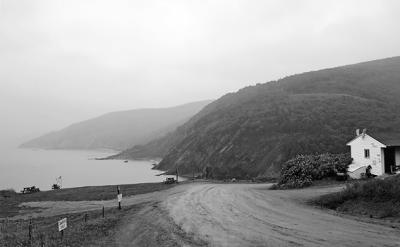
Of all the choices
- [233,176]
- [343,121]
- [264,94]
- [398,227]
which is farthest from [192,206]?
[264,94]

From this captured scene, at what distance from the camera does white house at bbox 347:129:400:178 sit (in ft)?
145

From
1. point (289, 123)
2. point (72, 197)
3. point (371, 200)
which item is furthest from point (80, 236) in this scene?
point (289, 123)

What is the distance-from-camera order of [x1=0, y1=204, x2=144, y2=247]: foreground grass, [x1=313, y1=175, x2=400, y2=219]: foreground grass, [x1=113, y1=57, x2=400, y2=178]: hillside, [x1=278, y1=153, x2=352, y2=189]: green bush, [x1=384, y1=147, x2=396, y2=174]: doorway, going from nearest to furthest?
[x1=0, y1=204, x2=144, y2=247]: foreground grass, [x1=313, y1=175, x2=400, y2=219]: foreground grass, [x1=278, y1=153, x2=352, y2=189]: green bush, [x1=384, y1=147, x2=396, y2=174]: doorway, [x1=113, y1=57, x2=400, y2=178]: hillside

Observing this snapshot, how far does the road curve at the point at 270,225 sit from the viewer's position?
693 inches

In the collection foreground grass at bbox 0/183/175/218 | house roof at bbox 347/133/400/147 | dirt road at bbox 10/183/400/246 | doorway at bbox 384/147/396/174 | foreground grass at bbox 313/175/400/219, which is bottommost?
foreground grass at bbox 0/183/175/218

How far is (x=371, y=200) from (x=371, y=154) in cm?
2225

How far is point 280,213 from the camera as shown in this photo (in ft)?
82.0

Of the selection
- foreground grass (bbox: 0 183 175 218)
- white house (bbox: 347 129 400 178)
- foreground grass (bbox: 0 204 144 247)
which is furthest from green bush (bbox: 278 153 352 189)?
foreground grass (bbox: 0 204 144 247)

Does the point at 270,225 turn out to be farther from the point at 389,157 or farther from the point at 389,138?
the point at 389,138

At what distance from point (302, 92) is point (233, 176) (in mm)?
56405

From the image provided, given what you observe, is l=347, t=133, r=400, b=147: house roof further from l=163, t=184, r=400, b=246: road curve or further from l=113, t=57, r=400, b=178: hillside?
l=163, t=184, r=400, b=246: road curve

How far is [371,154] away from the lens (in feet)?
150

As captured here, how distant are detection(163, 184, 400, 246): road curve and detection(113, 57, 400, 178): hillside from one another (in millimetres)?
42634

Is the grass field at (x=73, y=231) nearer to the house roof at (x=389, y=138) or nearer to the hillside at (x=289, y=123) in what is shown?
the house roof at (x=389, y=138)
